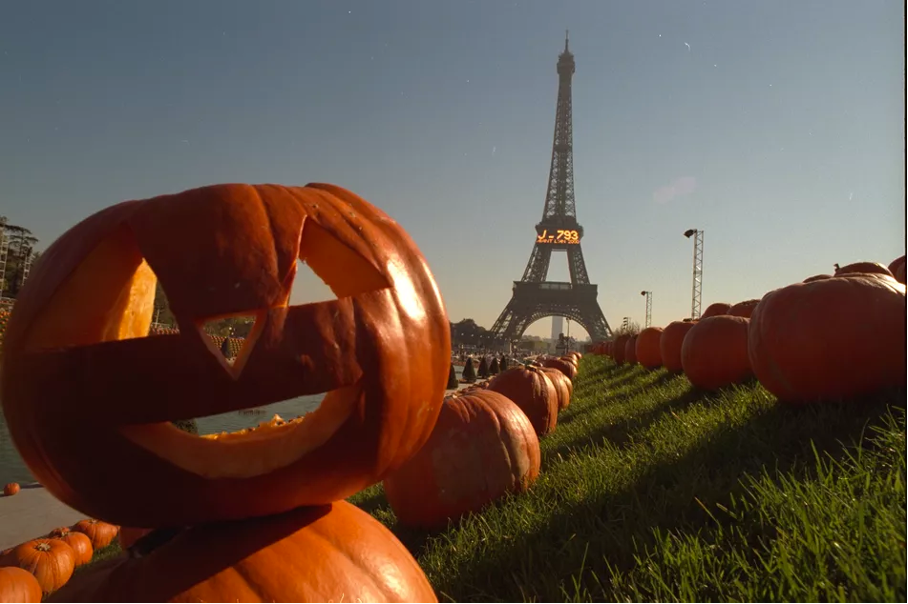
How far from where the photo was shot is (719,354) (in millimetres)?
5402

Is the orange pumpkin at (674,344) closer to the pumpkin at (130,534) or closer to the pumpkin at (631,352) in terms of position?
the pumpkin at (631,352)

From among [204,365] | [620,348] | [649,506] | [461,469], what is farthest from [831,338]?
[620,348]

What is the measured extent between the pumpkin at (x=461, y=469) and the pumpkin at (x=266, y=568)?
1758 millimetres

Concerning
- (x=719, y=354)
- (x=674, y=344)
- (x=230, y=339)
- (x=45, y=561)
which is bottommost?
(x=45, y=561)

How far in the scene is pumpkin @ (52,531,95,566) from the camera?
248 inches

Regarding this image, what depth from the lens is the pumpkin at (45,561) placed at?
214 inches

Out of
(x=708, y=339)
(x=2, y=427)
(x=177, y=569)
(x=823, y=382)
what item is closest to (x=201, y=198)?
(x=177, y=569)

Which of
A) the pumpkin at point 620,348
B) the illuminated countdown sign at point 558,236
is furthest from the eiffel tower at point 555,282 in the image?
the pumpkin at point 620,348

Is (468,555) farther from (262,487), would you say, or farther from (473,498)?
(262,487)

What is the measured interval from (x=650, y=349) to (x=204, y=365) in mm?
10318

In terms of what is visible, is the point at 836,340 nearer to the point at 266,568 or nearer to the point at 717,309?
the point at 266,568

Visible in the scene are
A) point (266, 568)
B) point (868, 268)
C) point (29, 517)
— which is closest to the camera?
point (266, 568)

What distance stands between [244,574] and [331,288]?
0.79 m

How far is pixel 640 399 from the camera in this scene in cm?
627
